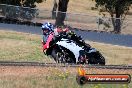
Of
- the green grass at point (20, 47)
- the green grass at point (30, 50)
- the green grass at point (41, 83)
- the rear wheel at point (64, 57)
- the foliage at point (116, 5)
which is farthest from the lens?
the foliage at point (116, 5)

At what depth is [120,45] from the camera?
31781 millimetres

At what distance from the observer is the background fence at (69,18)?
3741cm

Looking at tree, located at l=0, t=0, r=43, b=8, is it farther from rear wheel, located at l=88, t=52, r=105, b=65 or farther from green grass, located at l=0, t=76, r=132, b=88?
green grass, located at l=0, t=76, r=132, b=88

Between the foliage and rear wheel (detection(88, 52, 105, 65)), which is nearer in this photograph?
rear wheel (detection(88, 52, 105, 65))

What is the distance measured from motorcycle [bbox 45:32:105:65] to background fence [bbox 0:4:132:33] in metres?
18.9

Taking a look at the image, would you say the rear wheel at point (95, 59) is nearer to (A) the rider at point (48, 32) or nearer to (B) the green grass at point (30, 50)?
(A) the rider at point (48, 32)

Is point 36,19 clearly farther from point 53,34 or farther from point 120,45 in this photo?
point 53,34

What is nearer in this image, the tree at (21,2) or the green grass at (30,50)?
the green grass at (30,50)

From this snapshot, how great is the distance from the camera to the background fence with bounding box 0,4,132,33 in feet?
123

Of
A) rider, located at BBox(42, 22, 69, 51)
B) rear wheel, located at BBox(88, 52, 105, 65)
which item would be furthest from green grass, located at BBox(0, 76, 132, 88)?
rider, located at BBox(42, 22, 69, 51)

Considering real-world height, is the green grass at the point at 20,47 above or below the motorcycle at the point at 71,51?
below

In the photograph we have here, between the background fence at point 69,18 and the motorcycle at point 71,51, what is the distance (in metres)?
18.9

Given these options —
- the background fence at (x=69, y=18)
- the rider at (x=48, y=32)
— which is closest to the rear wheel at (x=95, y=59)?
the rider at (x=48, y=32)

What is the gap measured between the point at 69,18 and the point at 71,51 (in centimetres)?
2066
